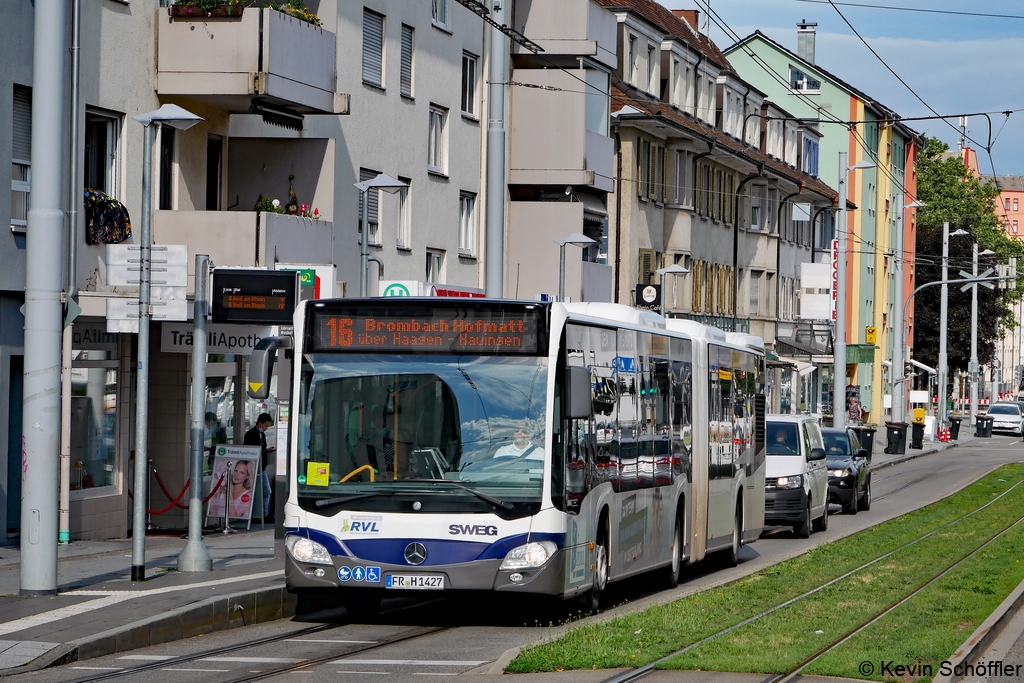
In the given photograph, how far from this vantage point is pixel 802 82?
81750 mm

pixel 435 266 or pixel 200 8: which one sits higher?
pixel 200 8

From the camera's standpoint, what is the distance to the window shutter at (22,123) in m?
20.1

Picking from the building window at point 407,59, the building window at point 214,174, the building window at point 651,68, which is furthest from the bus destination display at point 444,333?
the building window at point 651,68

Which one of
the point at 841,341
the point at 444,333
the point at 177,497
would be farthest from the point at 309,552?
the point at 841,341

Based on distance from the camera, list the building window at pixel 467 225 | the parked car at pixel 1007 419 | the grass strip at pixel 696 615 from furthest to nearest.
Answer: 1. the parked car at pixel 1007 419
2. the building window at pixel 467 225
3. the grass strip at pixel 696 615

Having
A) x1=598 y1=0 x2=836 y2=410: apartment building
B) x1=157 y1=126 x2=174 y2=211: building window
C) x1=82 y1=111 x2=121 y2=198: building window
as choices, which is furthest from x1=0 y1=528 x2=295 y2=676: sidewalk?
x1=598 y1=0 x2=836 y2=410: apartment building

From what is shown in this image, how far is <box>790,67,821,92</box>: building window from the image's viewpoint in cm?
8112

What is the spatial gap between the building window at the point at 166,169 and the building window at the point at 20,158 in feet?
12.2

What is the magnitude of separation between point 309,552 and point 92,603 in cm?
183

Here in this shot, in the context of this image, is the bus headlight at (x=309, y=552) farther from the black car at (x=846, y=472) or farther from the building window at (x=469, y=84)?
the building window at (x=469, y=84)

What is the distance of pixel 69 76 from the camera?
21.0 metres

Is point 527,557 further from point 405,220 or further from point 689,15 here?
point 689,15

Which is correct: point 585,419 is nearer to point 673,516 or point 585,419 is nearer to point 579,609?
point 579,609

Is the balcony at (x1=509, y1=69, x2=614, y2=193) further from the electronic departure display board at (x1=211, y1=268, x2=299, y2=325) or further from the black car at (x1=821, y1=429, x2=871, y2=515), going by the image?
the electronic departure display board at (x1=211, y1=268, x2=299, y2=325)
